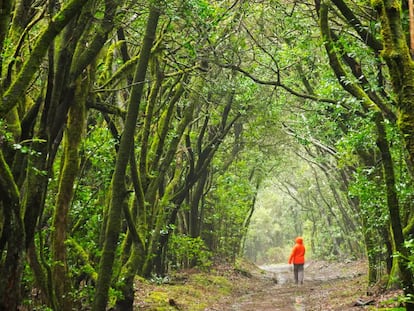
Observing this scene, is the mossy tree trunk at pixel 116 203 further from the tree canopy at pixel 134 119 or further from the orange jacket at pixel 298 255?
the orange jacket at pixel 298 255

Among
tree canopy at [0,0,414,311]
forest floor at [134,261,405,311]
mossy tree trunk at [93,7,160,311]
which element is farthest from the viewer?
forest floor at [134,261,405,311]

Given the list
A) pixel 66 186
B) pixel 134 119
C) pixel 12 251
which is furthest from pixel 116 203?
pixel 12 251

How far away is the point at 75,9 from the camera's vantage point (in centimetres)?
671

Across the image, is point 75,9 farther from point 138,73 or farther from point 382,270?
point 382,270

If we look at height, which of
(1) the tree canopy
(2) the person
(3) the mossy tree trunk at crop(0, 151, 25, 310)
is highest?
(1) the tree canopy

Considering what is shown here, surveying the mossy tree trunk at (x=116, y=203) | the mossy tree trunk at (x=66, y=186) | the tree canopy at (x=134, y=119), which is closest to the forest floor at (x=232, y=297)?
the tree canopy at (x=134, y=119)

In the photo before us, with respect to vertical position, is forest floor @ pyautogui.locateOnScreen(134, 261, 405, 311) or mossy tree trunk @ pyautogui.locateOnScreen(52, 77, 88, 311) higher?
mossy tree trunk @ pyautogui.locateOnScreen(52, 77, 88, 311)

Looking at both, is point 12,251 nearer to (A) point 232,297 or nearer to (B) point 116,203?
(B) point 116,203

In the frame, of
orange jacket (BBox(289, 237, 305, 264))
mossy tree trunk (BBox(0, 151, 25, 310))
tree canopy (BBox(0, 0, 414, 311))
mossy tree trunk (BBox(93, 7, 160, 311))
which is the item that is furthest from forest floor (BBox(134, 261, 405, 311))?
mossy tree trunk (BBox(0, 151, 25, 310))

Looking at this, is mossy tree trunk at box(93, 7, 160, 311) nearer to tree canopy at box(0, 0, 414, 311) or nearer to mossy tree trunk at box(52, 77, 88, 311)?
tree canopy at box(0, 0, 414, 311)

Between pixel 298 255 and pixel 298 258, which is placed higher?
pixel 298 255

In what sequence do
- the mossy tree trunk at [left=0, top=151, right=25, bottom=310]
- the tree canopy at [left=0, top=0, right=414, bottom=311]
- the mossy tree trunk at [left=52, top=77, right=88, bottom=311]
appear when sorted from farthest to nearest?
the mossy tree trunk at [left=52, top=77, right=88, bottom=311], the tree canopy at [left=0, top=0, right=414, bottom=311], the mossy tree trunk at [left=0, top=151, right=25, bottom=310]

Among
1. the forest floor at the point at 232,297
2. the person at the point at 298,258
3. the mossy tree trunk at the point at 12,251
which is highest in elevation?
the mossy tree trunk at the point at 12,251

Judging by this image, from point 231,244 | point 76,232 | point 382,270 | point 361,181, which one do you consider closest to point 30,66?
point 76,232
